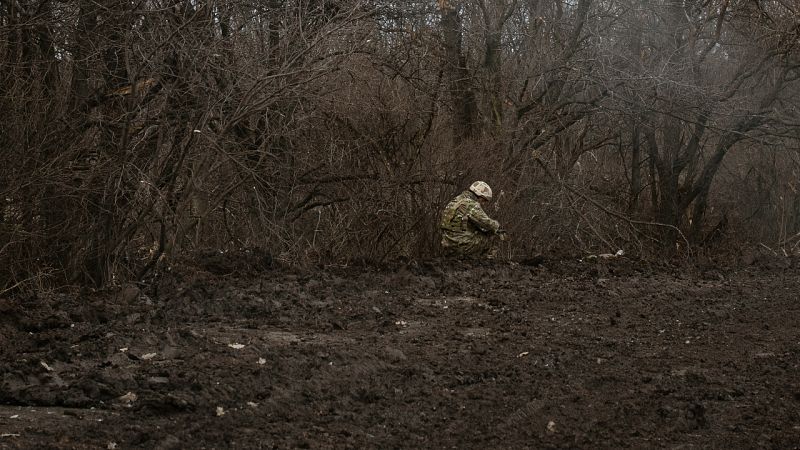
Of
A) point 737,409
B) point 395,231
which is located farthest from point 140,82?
point 737,409

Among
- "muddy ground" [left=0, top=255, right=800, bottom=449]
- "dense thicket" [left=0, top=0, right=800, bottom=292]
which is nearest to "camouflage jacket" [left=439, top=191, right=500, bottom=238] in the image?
"dense thicket" [left=0, top=0, right=800, bottom=292]

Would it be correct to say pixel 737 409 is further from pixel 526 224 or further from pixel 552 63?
pixel 552 63

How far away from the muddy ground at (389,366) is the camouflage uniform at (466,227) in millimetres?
2696

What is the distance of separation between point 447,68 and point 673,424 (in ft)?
45.9

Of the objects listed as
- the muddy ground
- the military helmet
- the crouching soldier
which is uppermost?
the military helmet

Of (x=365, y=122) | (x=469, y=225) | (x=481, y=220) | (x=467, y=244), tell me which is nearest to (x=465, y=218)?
(x=469, y=225)

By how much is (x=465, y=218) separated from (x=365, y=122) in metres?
2.19

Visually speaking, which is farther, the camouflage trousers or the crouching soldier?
the camouflage trousers

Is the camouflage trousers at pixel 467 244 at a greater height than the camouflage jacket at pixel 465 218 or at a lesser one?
lesser

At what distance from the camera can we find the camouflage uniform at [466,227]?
1711cm

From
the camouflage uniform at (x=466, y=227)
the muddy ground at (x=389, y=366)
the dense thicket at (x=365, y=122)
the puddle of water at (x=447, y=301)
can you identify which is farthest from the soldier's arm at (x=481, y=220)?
the puddle of water at (x=447, y=301)

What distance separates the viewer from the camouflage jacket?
56.1 feet

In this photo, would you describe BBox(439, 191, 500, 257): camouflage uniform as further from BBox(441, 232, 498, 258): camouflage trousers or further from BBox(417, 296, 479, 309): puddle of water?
BBox(417, 296, 479, 309): puddle of water

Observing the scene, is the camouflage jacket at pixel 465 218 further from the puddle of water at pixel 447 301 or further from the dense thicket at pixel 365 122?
the puddle of water at pixel 447 301
